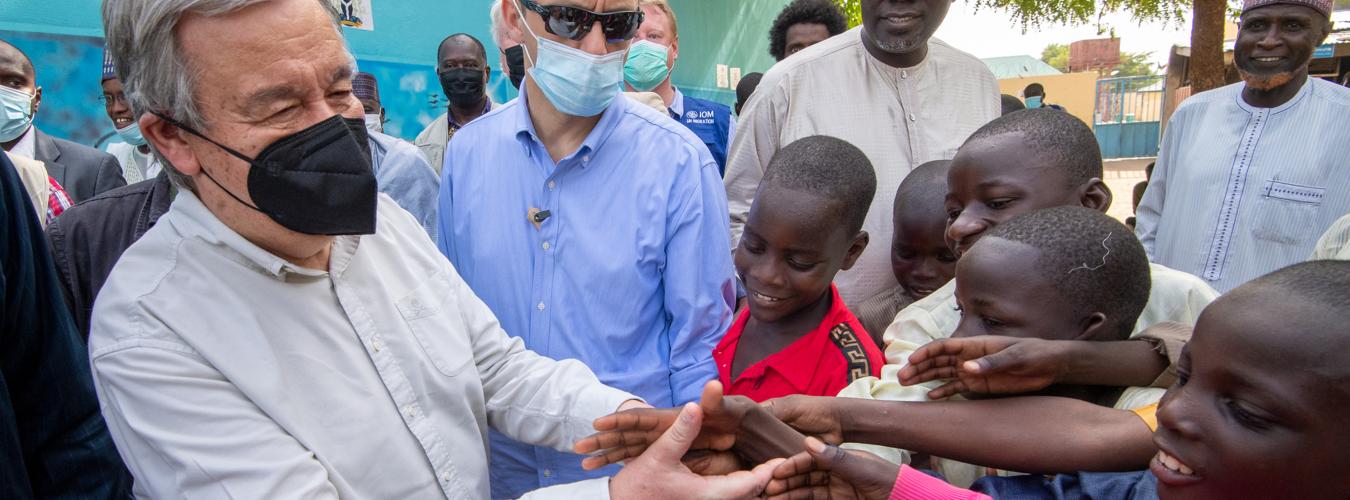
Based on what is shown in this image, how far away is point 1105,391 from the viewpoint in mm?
1777

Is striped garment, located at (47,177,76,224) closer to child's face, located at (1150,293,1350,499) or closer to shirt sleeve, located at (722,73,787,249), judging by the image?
shirt sleeve, located at (722,73,787,249)

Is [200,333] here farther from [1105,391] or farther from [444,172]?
[1105,391]

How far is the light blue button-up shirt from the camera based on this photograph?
7.55ft

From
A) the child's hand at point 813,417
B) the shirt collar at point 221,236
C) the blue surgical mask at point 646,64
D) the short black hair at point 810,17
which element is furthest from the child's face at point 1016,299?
the short black hair at point 810,17

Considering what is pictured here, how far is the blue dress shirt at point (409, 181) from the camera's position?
341 cm

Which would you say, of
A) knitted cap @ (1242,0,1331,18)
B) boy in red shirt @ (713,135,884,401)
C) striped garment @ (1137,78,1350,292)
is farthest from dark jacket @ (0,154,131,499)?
knitted cap @ (1242,0,1331,18)

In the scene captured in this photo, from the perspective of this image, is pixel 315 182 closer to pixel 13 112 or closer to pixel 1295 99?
pixel 13 112

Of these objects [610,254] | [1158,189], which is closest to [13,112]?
[610,254]

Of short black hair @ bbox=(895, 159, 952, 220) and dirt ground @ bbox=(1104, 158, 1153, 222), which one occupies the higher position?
short black hair @ bbox=(895, 159, 952, 220)

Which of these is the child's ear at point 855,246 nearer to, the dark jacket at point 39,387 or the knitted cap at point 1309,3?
the dark jacket at point 39,387

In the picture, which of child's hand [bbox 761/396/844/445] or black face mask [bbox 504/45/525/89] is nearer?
child's hand [bbox 761/396/844/445]

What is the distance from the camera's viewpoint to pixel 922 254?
8.83ft

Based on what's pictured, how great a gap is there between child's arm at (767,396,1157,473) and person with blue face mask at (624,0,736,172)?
2.80 m

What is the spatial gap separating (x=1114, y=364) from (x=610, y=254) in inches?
50.7
